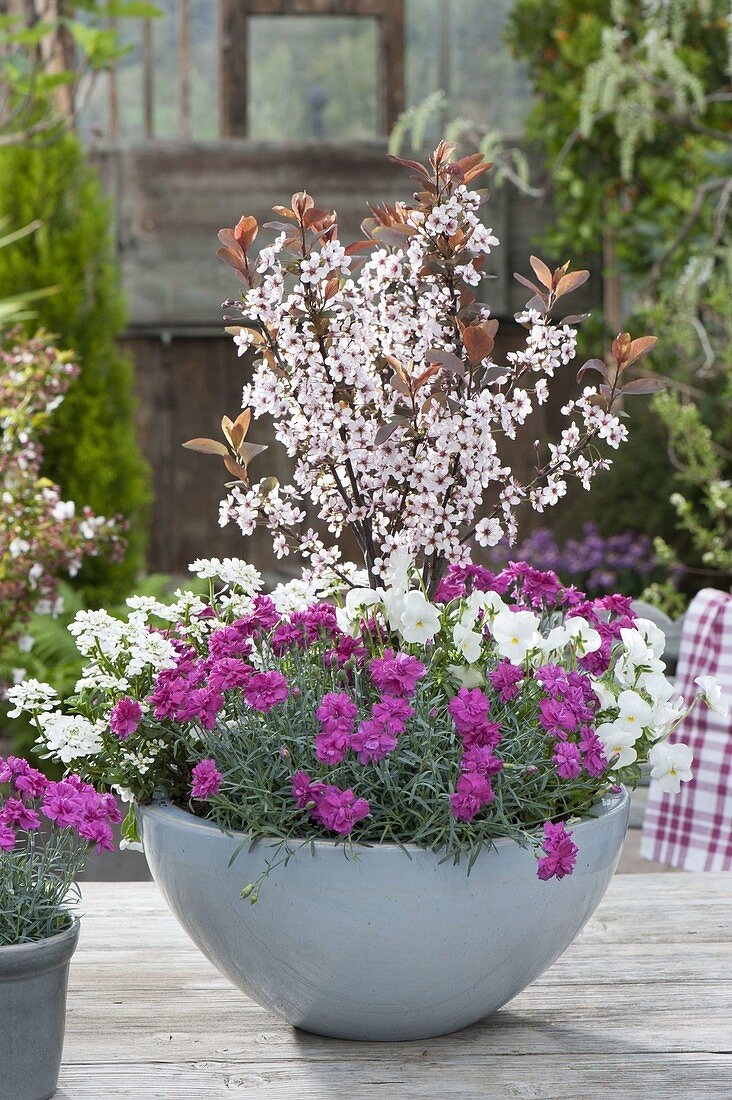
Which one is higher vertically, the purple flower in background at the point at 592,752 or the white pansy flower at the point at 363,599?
the white pansy flower at the point at 363,599

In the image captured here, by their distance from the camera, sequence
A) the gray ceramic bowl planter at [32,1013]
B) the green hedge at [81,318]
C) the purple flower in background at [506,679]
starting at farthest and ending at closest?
the green hedge at [81,318]
the purple flower in background at [506,679]
the gray ceramic bowl planter at [32,1013]

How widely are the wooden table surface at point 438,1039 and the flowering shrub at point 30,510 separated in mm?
1349

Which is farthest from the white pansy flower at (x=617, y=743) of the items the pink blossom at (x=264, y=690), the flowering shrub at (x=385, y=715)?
the pink blossom at (x=264, y=690)

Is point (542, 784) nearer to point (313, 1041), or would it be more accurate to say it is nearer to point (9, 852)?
point (313, 1041)

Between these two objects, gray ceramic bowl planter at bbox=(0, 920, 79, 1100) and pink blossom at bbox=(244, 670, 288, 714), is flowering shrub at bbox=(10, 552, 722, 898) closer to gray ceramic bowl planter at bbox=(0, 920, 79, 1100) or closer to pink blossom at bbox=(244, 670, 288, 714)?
pink blossom at bbox=(244, 670, 288, 714)

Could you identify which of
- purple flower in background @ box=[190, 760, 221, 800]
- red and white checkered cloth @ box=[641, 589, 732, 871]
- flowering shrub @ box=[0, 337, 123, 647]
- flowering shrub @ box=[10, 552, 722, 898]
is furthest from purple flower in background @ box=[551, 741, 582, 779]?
flowering shrub @ box=[0, 337, 123, 647]

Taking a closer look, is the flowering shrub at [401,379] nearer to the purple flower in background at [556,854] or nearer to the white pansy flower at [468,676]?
the white pansy flower at [468,676]

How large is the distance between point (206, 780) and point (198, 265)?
149 inches

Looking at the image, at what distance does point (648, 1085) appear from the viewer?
797mm

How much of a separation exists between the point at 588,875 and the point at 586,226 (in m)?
3.55

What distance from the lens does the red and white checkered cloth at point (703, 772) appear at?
1602 millimetres

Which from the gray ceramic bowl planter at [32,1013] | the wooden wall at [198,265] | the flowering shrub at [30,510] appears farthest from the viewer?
the wooden wall at [198,265]

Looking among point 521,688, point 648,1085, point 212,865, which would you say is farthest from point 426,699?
point 648,1085

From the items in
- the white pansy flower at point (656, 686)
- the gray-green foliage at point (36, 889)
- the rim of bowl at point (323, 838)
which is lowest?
the gray-green foliage at point (36, 889)
